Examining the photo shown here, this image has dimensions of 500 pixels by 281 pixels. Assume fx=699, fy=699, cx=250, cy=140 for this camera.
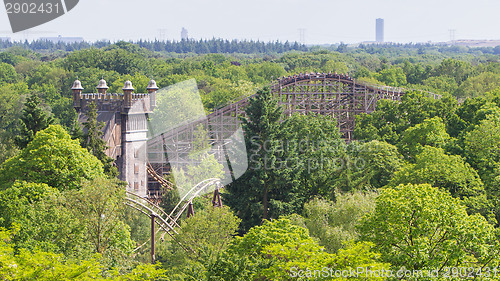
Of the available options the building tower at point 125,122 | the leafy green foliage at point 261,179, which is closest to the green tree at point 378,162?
the leafy green foliage at point 261,179

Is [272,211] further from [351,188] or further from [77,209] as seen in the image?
[77,209]

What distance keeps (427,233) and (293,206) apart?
45.7 ft

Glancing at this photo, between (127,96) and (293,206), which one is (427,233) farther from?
(127,96)

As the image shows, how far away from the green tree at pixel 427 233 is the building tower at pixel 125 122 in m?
25.0

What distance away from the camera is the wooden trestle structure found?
188 feet

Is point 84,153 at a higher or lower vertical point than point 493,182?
higher

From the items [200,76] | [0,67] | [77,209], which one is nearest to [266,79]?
[200,76]

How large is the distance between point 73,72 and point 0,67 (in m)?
18.7

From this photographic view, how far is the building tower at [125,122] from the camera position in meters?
46.6

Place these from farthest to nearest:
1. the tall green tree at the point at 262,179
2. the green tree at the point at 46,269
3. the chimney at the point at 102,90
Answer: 1. the chimney at the point at 102,90
2. the tall green tree at the point at 262,179
3. the green tree at the point at 46,269

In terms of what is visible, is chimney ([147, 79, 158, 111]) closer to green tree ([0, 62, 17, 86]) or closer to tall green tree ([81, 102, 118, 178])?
tall green tree ([81, 102, 118, 178])

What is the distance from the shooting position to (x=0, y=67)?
125500 mm

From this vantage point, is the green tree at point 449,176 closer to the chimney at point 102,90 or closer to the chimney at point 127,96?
the chimney at point 127,96

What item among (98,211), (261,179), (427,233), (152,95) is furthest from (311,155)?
(427,233)
